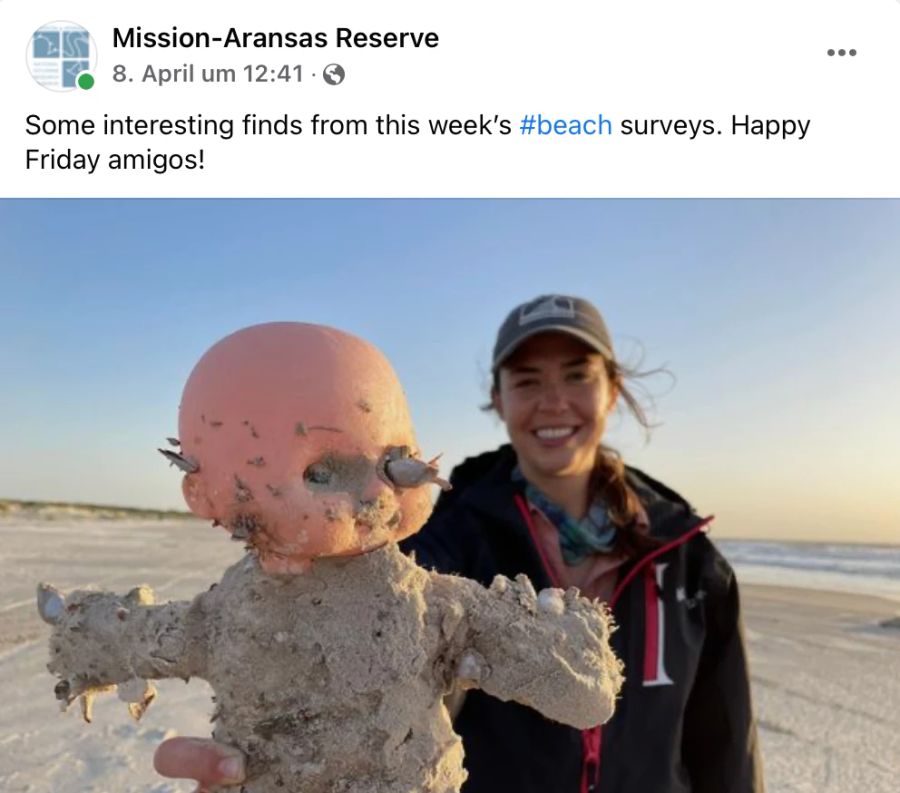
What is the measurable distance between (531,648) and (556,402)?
5.70 ft

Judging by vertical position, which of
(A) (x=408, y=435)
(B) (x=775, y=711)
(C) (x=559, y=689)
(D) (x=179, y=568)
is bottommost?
(D) (x=179, y=568)

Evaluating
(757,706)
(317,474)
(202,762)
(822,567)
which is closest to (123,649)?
(202,762)

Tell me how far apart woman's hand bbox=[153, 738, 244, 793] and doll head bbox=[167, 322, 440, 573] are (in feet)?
1.19

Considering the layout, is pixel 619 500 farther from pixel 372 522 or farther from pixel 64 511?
pixel 64 511

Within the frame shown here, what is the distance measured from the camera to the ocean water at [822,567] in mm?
16406

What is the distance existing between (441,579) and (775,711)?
5.51 m

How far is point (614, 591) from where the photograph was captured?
2967mm

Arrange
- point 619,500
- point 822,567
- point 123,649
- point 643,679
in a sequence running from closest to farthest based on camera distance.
Result: point 123,649
point 643,679
point 619,500
point 822,567

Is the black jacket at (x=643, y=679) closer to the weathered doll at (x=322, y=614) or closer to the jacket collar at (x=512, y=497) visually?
the jacket collar at (x=512, y=497)

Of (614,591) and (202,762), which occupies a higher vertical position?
(202,762)

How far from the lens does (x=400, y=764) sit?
1438 millimetres

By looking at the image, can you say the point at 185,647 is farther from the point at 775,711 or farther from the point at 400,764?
the point at 775,711

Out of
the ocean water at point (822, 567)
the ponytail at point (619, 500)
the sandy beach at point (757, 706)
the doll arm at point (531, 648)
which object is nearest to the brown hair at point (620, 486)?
the ponytail at point (619, 500)
